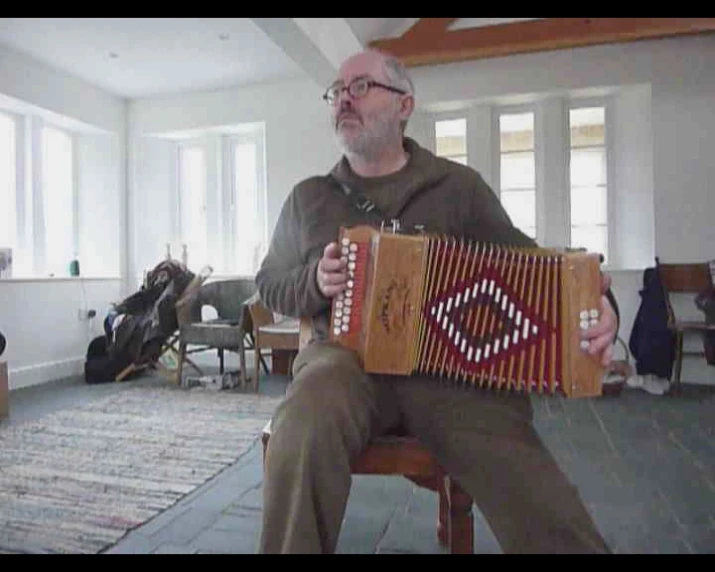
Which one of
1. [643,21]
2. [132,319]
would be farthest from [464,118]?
[132,319]

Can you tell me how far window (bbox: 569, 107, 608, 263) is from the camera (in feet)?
14.0

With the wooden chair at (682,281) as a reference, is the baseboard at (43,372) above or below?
below

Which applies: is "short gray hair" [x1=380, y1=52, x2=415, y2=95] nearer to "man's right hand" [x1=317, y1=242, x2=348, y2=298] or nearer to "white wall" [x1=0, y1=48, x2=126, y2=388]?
"man's right hand" [x1=317, y1=242, x2=348, y2=298]

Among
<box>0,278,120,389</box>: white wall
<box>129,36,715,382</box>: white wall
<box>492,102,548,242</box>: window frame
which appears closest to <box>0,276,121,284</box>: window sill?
<box>0,278,120,389</box>: white wall

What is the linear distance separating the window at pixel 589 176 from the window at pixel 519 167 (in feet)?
0.98

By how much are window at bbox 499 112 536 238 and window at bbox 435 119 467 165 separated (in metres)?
0.30

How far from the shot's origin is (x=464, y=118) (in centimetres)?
452

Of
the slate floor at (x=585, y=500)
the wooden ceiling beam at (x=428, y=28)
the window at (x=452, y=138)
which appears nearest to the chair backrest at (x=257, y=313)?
the slate floor at (x=585, y=500)

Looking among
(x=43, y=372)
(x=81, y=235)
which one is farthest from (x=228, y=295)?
(x=81, y=235)

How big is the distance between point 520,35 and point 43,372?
4.33m

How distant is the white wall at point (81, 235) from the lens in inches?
159

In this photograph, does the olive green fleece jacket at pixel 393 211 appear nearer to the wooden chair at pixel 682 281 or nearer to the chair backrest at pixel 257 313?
the chair backrest at pixel 257 313

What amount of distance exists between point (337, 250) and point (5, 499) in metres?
1.65

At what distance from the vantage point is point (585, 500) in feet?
6.27
